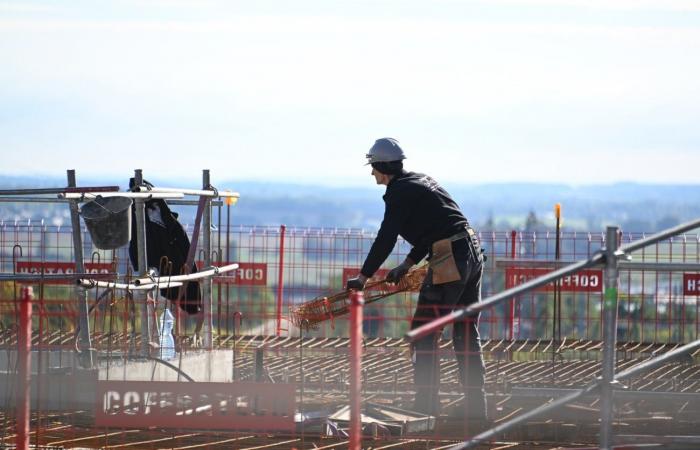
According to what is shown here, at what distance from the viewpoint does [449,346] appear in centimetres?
1388

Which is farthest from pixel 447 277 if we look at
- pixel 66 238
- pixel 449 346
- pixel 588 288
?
pixel 66 238

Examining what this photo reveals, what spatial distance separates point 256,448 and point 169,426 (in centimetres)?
81

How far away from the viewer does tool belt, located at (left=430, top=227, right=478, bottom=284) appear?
10.1m

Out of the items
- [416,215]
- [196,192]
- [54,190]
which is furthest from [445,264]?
[54,190]

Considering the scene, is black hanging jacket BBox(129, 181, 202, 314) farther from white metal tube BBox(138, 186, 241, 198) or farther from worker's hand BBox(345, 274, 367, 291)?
worker's hand BBox(345, 274, 367, 291)

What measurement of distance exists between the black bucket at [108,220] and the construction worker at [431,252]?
167cm

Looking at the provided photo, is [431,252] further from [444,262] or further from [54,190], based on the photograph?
[54,190]

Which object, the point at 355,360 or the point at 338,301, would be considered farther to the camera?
the point at 338,301

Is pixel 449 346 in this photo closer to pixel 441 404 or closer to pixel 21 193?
pixel 441 404

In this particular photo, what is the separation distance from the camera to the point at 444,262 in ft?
33.3

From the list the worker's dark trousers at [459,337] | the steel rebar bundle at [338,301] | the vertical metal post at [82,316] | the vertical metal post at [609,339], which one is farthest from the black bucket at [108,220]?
the vertical metal post at [609,339]

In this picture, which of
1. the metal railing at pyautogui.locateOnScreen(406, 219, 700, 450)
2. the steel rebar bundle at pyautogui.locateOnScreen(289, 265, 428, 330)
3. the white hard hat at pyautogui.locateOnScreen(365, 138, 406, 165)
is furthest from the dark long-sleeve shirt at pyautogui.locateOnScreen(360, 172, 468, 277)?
the metal railing at pyautogui.locateOnScreen(406, 219, 700, 450)

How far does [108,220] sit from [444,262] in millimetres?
2392

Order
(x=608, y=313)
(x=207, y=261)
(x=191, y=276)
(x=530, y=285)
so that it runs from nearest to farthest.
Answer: (x=530, y=285) → (x=608, y=313) → (x=191, y=276) → (x=207, y=261)
